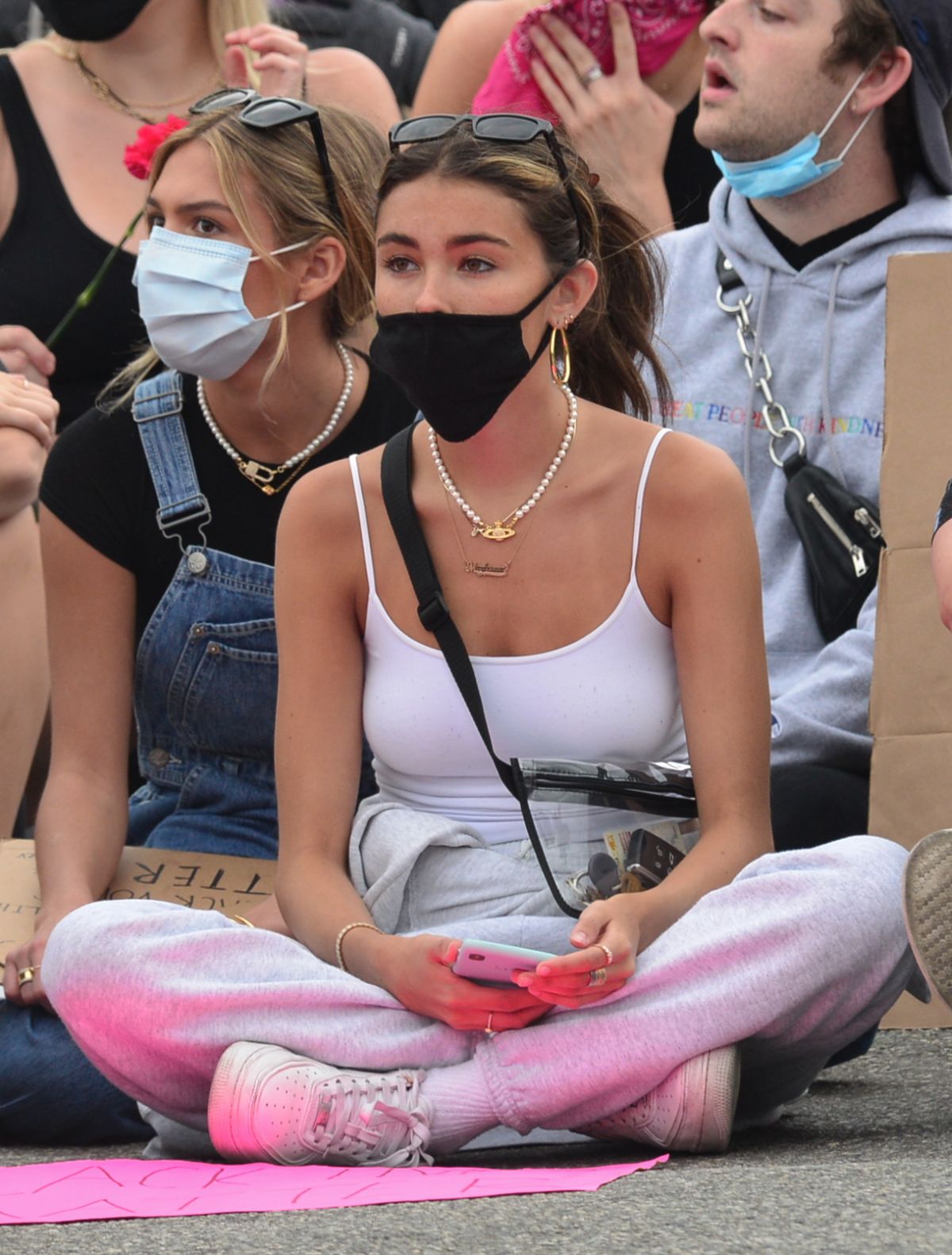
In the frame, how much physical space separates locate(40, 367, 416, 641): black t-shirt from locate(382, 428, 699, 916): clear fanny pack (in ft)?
2.00

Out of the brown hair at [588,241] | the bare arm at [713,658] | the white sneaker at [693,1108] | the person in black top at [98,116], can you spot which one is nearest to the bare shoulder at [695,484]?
the bare arm at [713,658]

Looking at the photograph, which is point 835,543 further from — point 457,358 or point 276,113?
point 276,113

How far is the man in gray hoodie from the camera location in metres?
3.67

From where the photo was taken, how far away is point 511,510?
9.46 ft

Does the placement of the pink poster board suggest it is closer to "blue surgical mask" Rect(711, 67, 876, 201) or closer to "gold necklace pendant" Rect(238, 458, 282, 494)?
"gold necklace pendant" Rect(238, 458, 282, 494)

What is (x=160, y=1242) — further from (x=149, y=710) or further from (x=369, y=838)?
(x=149, y=710)

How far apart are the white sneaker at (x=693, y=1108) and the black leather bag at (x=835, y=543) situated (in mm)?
1244

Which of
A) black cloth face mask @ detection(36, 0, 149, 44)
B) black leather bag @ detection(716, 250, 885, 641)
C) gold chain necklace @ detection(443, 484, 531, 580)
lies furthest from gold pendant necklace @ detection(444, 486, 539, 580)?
black cloth face mask @ detection(36, 0, 149, 44)

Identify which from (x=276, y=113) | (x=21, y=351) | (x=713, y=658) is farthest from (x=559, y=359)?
(x=21, y=351)

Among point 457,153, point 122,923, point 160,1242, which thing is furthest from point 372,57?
point 160,1242

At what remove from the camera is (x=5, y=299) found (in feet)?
14.2

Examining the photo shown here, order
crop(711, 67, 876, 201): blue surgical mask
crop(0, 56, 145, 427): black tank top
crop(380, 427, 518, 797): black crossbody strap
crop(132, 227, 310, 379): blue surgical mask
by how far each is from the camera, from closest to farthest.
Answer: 1. crop(380, 427, 518, 797): black crossbody strap
2. crop(132, 227, 310, 379): blue surgical mask
3. crop(711, 67, 876, 201): blue surgical mask
4. crop(0, 56, 145, 427): black tank top

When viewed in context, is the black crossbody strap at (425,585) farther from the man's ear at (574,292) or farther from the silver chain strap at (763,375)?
the silver chain strap at (763,375)

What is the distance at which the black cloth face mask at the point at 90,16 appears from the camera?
14.2ft
